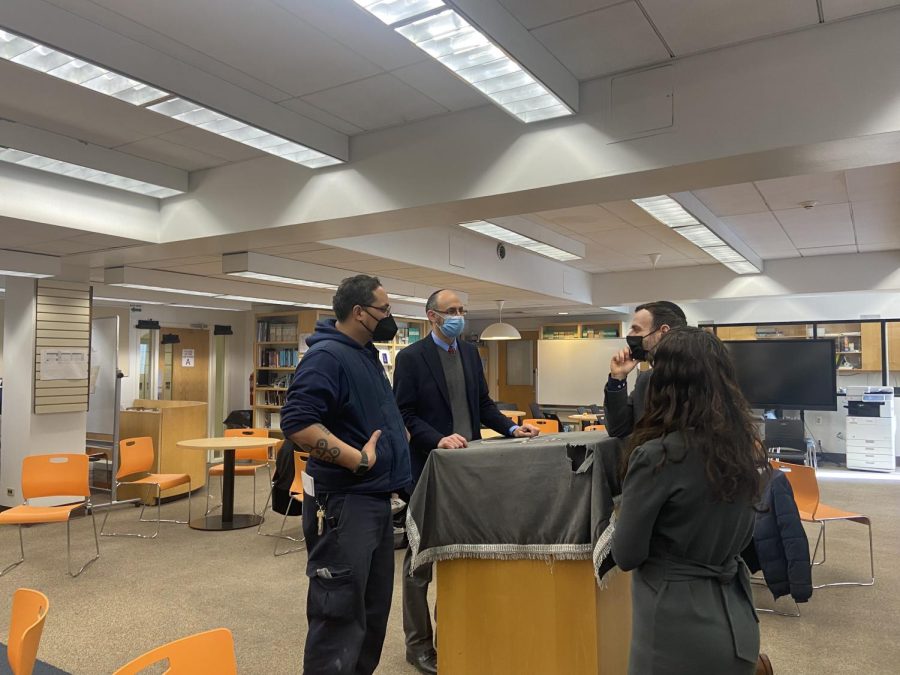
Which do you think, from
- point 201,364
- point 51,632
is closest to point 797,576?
point 51,632

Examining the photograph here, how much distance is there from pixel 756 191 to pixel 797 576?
9.87ft

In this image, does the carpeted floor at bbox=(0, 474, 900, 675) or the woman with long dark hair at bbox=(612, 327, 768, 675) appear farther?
the carpeted floor at bbox=(0, 474, 900, 675)

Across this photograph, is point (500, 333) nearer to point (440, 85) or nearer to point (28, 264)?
point (28, 264)

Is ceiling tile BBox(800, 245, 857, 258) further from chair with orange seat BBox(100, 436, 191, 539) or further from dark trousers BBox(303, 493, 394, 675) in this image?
chair with orange seat BBox(100, 436, 191, 539)

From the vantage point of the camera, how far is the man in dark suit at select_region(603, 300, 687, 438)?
2260 millimetres

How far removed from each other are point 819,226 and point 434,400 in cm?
521

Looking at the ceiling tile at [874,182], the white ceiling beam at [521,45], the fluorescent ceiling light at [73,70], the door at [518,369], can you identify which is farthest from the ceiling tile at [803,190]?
the door at [518,369]

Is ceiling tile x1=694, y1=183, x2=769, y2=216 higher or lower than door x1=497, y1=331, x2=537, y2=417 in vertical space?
higher

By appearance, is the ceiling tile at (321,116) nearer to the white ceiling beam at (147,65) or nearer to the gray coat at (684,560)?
the white ceiling beam at (147,65)

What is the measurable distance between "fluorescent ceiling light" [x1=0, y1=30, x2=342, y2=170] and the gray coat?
8.62 ft

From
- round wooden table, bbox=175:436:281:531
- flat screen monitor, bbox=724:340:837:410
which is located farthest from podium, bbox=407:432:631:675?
flat screen monitor, bbox=724:340:837:410

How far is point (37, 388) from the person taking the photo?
245 inches

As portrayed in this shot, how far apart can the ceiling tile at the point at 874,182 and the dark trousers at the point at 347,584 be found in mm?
4339

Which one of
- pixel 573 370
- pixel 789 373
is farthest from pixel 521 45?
pixel 573 370
